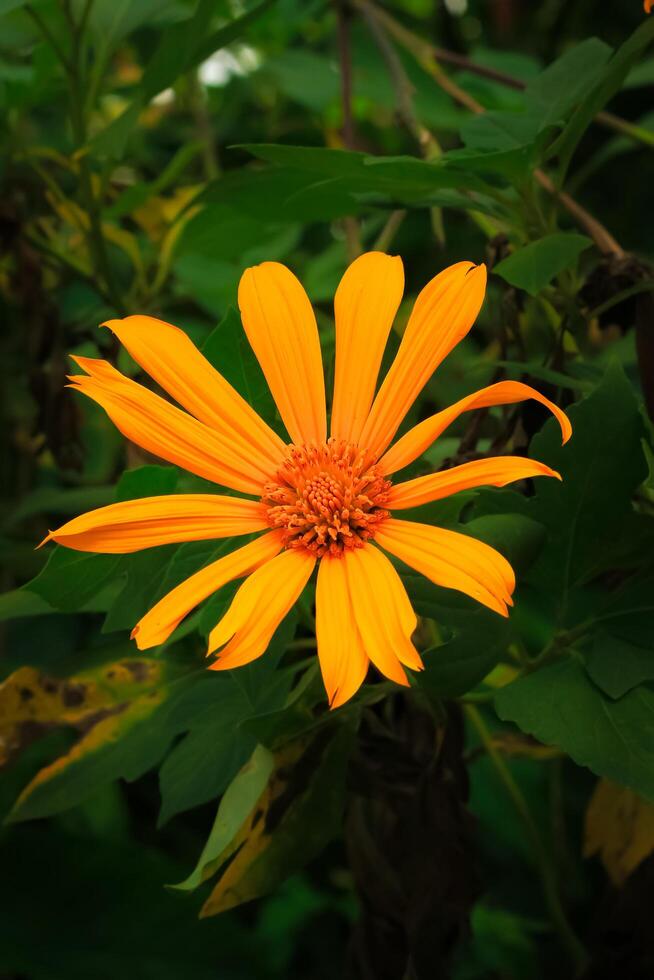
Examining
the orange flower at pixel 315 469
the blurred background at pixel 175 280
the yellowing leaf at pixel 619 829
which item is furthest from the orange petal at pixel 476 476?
the yellowing leaf at pixel 619 829

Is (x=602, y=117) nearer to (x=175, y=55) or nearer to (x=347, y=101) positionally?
(x=347, y=101)

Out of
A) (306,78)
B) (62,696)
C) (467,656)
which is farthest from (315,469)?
(306,78)

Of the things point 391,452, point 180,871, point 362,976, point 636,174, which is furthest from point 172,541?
point 636,174

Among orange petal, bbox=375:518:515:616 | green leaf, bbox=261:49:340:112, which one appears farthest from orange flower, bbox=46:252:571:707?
green leaf, bbox=261:49:340:112

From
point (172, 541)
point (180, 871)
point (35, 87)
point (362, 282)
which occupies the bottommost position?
point (180, 871)

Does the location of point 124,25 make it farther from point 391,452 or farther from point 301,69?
point 391,452

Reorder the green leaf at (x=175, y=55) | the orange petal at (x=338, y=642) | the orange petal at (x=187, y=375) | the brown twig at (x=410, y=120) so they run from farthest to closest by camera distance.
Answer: the brown twig at (x=410, y=120) < the green leaf at (x=175, y=55) < the orange petal at (x=187, y=375) < the orange petal at (x=338, y=642)

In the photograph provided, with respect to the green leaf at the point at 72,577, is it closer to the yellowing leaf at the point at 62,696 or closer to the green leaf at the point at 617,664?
the yellowing leaf at the point at 62,696
